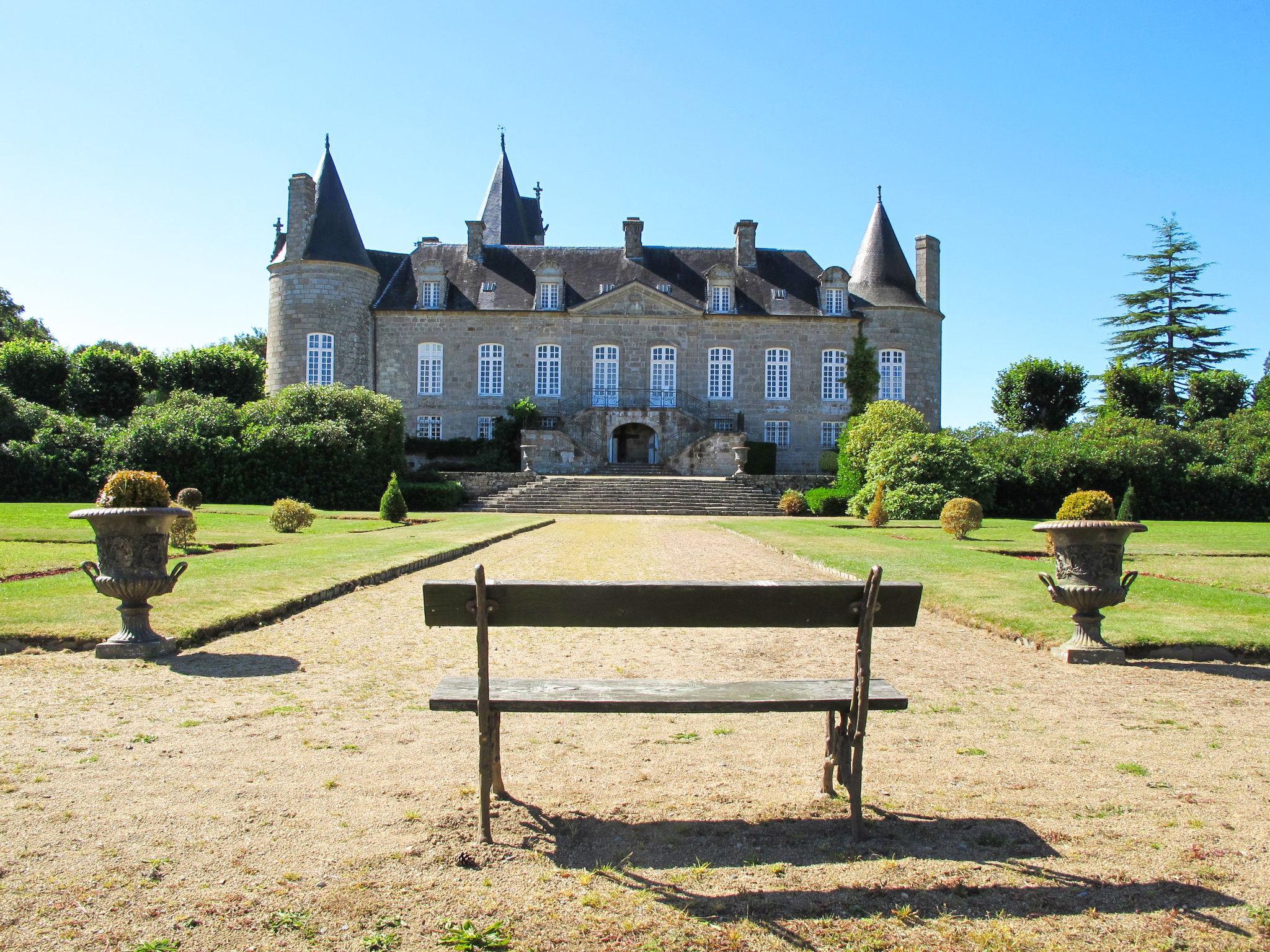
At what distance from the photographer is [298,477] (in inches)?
995

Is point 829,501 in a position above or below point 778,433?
below

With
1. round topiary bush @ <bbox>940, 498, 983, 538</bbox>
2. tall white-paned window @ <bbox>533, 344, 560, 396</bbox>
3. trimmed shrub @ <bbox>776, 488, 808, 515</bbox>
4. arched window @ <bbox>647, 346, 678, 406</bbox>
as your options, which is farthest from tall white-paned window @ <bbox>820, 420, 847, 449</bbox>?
round topiary bush @ <bbox>940, 498, 983, 538</bbox>

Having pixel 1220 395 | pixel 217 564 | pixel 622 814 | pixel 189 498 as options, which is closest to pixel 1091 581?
pixel 622 814

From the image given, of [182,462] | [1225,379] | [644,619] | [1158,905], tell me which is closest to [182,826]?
[644,619]

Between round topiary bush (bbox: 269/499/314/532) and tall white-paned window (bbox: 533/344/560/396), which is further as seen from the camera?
tall white-paned window (bbox: 533/344/560/396)

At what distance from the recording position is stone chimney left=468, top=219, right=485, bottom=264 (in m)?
38.1

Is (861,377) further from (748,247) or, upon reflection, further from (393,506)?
(393,506)

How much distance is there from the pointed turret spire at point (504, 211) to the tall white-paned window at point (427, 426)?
10.2 m

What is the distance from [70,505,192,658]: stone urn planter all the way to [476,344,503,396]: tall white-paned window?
101ft

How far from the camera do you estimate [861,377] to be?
36438 mm

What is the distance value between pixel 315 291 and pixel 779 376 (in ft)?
57.2

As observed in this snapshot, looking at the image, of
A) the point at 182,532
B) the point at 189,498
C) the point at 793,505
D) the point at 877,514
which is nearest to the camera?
the point at 182,532

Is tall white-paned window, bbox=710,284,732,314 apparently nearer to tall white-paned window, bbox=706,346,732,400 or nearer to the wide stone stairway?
tall white-paned window, bbox=706,346,732,400

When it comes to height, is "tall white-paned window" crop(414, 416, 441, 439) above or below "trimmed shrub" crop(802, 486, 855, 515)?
above
